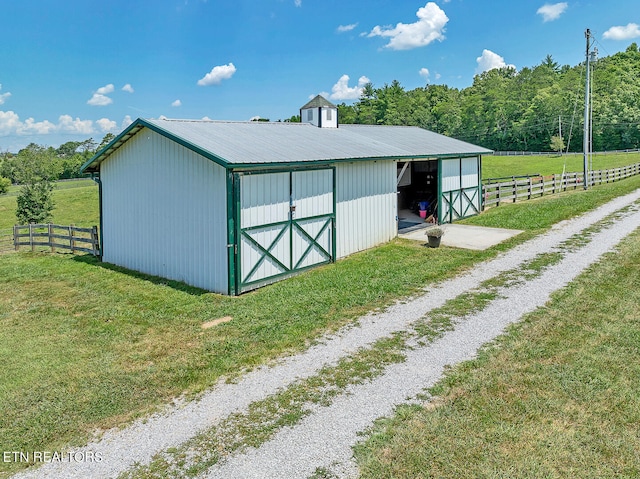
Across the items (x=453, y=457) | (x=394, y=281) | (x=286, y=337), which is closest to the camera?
(x=453, y=457)

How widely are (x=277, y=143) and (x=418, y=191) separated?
9775 millimetres

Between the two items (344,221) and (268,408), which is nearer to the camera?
(268,408)

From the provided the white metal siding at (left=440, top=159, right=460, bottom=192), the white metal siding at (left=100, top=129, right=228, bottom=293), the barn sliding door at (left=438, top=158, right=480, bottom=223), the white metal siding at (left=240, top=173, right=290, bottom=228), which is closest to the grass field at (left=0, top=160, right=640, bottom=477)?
the white metal siding at (left=100, top=129, right=228, bottom=293)

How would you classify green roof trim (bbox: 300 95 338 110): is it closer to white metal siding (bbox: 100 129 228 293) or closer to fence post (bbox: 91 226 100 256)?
white metal siding (bbox: 100 129 228 293)

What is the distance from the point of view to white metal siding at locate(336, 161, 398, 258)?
41.2 ft

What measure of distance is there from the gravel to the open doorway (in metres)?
9.22

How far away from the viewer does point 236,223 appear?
961 centimetres

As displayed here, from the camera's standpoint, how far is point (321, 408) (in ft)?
17.0

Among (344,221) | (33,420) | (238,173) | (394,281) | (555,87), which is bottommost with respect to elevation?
(33,420)

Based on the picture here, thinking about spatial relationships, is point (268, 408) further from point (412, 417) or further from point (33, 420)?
point (33, 420)

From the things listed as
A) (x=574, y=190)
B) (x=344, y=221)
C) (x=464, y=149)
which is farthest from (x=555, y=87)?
(x=344, y=221)

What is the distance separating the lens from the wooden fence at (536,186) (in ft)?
70.6

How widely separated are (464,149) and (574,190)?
10.7m

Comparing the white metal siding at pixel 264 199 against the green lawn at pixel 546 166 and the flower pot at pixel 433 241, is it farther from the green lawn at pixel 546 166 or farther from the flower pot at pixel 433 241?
the green lawn at pixel 546 166
